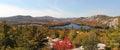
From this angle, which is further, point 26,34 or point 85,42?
point 85,42

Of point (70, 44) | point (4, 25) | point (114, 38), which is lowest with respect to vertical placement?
point (70, 44)

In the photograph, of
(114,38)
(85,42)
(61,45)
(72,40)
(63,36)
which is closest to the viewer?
(114,38)

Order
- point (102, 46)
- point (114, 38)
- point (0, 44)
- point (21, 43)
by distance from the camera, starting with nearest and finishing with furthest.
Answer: point (21, 43), point (0, 44), point (114, 38), point (102, 46)

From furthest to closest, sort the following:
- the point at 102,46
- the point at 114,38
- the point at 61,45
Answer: the point at 61,45
the point at 102,46
the point at 114,38

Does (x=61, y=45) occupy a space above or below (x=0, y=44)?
below

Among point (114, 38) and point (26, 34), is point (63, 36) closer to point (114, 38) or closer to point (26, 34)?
point (114, 38)

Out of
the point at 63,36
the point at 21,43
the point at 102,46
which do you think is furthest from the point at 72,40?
the point at 21,43

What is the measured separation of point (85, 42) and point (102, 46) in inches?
481

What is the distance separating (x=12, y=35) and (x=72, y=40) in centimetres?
4519

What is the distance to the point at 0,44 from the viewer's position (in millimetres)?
45750

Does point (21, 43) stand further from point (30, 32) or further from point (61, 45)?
point (61, 45)

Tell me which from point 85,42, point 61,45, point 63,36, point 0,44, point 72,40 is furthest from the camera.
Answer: point 63,36

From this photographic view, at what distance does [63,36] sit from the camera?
10306cm

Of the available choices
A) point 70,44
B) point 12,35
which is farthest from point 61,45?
point 12,35
